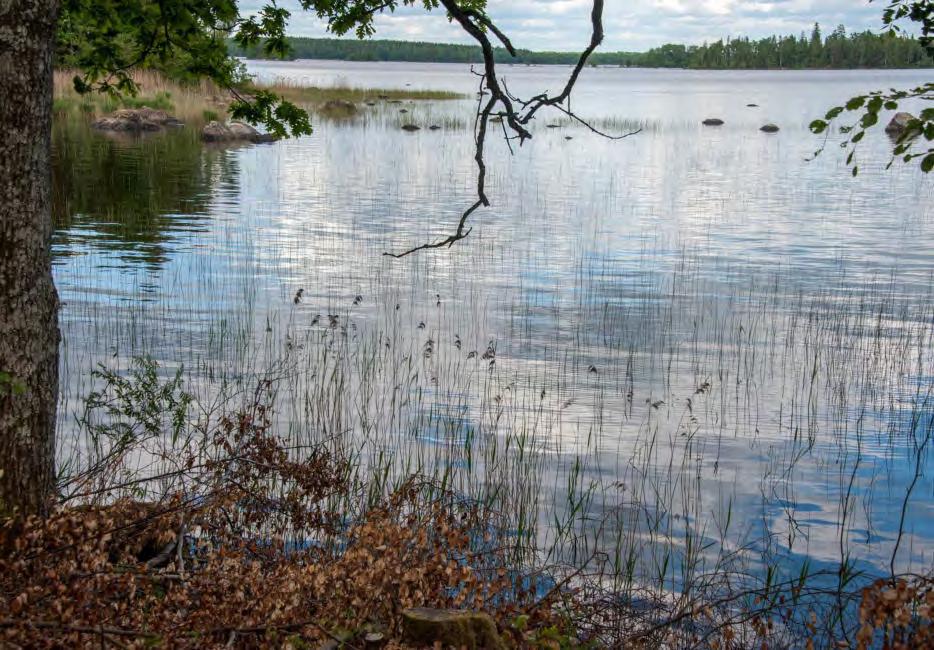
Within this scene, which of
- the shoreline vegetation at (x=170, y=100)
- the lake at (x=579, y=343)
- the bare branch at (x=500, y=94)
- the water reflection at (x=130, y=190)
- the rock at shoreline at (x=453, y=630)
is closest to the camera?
the rock at shoreline at (x=453, y=630)

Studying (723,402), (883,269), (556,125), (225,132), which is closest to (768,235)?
(883,269)

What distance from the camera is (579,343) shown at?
42.3 feet

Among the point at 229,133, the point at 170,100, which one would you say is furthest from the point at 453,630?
the point at 170,100

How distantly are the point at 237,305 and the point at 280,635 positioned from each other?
10.2 meters

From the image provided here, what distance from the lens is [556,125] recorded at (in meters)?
60.1

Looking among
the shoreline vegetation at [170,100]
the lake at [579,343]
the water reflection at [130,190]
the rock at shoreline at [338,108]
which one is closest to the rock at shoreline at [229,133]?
the shoreline vegetation at [170,100]

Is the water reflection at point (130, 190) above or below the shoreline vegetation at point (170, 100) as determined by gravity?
below

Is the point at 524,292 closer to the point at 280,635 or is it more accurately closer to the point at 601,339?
the point at 601,339

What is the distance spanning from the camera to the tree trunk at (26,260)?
17.3 feet

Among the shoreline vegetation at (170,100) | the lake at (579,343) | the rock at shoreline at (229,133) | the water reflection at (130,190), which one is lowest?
the lake at (579,343)

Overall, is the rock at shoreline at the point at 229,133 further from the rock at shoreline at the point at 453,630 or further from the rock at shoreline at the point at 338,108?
the rock at shoreline at the point at 453,630

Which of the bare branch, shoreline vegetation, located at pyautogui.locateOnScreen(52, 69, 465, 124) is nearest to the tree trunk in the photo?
the bare branch

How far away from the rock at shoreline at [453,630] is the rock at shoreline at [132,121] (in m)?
44.0

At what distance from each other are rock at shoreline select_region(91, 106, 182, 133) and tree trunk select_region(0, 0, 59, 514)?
41742 millimetres
